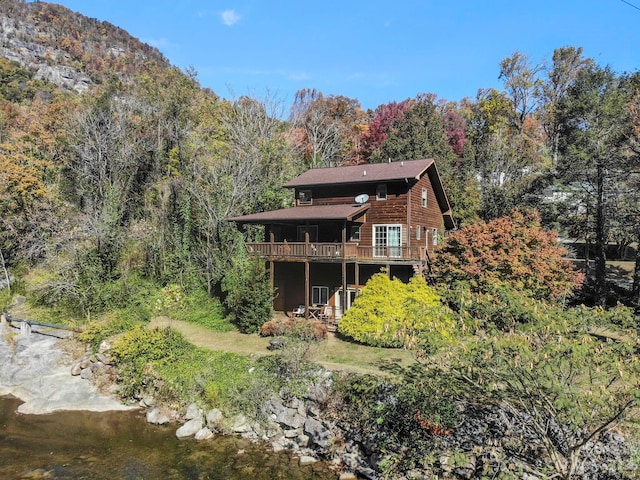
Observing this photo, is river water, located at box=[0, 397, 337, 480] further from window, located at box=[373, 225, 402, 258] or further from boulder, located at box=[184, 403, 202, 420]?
window, located at box=[373, 225, 402, 258]

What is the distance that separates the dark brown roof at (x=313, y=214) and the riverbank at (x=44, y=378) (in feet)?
37.6

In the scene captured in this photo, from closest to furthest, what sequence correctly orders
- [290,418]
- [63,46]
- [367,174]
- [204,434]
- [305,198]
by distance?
[204,434], [290,418], [367,174], [305,198], [63,46]

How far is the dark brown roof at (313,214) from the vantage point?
71.8ft

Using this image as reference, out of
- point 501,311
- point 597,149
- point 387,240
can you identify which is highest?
point 597,149

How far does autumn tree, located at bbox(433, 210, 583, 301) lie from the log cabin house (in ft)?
7.81

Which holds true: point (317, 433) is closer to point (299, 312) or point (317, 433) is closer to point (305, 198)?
point (299, 312)

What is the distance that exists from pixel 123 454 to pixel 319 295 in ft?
46.7

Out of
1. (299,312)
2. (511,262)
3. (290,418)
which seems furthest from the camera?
(299,312)

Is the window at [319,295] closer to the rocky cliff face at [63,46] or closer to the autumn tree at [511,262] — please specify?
the autumn tree at [511,262]

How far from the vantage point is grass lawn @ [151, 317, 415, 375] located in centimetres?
1566

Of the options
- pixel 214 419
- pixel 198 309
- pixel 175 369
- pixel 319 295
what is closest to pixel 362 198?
pixel 319 295

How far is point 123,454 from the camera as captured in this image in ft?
41.1

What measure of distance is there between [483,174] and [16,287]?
3967 centimetres

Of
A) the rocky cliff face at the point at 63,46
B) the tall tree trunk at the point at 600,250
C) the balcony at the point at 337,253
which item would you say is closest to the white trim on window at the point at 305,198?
the balcony at the point at 337,253
